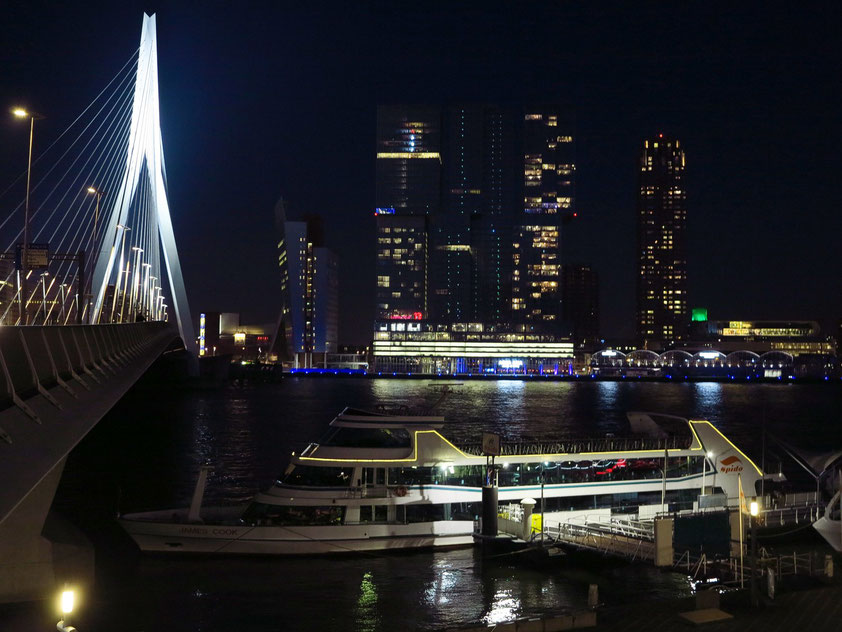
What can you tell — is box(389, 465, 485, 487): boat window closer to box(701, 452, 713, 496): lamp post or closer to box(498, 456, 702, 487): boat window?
box(498, 456, 702, 487): boat window

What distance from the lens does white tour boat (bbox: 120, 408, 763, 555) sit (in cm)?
2362

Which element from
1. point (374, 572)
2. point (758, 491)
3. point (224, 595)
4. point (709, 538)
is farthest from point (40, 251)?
point (758, 491)

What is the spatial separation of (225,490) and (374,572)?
18.0 metres

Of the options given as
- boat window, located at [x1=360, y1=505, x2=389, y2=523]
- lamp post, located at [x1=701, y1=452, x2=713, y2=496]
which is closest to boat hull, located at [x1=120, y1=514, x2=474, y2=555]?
boat window, located at [x1=360, y1=505, x2=389, y2=523]

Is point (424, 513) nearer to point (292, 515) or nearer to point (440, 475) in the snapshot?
point (440, 475)

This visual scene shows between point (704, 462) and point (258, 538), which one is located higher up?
point (704, 462)

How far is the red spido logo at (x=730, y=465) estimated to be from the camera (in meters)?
29.2

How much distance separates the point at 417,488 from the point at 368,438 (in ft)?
6.81

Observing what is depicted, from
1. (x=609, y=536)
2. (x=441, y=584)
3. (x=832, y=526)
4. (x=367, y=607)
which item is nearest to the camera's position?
(x=367, y=607)

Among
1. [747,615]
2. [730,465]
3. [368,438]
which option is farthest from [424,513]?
[747,615]

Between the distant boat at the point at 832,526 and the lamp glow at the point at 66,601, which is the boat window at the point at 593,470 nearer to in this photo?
the distant boat at the point at 832,526

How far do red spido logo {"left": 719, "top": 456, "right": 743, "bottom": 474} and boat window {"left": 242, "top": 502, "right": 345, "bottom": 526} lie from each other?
13404 millimetres

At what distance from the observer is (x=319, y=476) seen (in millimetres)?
24516

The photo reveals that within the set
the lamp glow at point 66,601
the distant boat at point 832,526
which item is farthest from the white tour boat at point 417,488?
the lamp glow at point 66,601
